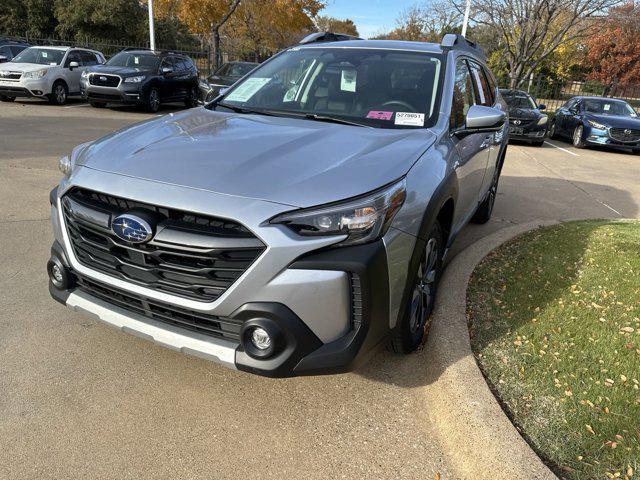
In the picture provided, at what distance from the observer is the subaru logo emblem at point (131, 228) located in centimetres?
223

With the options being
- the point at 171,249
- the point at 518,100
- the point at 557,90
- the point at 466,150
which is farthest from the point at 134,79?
the point at 557,90

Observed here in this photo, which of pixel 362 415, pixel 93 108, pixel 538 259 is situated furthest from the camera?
pixel 93 108

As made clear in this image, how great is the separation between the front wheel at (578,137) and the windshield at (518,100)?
4.55ft

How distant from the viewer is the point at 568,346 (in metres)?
3.04

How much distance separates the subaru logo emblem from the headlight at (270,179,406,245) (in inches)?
22.3

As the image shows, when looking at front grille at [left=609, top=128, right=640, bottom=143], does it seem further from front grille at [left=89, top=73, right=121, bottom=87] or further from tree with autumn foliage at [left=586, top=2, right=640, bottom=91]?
tree with autumn foliage at [left=586, top=2, right=640, bottom=91]

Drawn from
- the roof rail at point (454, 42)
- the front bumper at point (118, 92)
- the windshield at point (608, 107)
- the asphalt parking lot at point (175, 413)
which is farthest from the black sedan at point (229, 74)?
the asphalt parking lot at point (175, 413)

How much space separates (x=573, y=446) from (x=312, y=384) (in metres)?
1.31

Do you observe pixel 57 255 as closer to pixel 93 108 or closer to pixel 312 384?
pixel 312 384

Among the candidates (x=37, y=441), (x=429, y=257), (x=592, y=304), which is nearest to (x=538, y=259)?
(x=592, y=304)

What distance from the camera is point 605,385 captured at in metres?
2.73

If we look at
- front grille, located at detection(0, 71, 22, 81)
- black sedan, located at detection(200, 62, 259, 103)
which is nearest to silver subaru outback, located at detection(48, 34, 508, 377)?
black sedan, located at detection(200, 62, 259, 103)

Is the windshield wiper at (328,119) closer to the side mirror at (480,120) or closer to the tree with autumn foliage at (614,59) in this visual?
the side mirror at (480,120)

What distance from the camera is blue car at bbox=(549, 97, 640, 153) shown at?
44.9 ft
